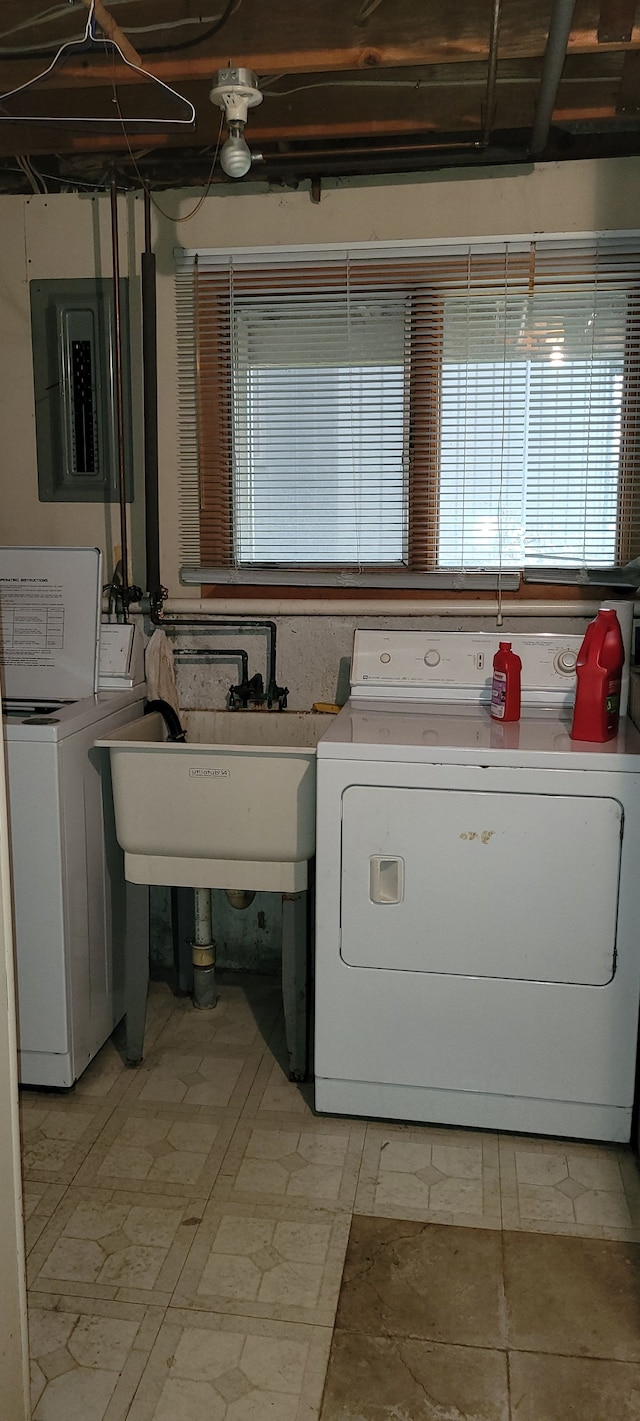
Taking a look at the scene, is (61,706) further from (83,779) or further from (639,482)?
(639,482)

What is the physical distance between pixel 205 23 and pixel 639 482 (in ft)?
4.99

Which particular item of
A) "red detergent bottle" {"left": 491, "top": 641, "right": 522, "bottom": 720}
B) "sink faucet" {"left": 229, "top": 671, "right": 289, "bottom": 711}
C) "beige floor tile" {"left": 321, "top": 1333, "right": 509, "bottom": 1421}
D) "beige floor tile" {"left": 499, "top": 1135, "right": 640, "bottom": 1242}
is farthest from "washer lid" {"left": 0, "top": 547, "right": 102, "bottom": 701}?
"beige floor tile" {"left": 321, "top": 1333, "right": 509, "bottom": 1421}

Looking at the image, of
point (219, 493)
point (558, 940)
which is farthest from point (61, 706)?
point (558, 940)

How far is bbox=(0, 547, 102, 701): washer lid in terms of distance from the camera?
2.83 metres

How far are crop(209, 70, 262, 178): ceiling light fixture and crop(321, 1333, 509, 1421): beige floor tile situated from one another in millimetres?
2392

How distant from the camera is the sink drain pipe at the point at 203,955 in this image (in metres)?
2.78

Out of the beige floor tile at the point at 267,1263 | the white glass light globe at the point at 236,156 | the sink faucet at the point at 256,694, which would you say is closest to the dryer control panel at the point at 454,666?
the sink faucet at the point at 256,694

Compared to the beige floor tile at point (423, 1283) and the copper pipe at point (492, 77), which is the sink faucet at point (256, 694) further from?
the copper pipe at point (492, 77)

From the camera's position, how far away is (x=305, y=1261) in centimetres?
194

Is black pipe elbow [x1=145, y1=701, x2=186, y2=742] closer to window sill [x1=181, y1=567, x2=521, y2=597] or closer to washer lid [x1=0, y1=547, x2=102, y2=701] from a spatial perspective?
washer lid [x1=0, y1=547, x2=102, y2=701]

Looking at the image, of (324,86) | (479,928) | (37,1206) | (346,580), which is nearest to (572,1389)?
(479,928)

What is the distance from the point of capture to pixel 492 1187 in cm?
216

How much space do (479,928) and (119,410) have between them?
5.80 ft

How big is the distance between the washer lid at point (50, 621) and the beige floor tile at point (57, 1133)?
1050mm
